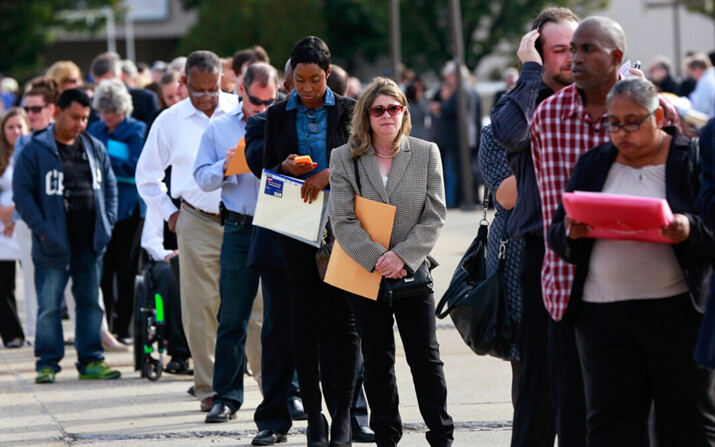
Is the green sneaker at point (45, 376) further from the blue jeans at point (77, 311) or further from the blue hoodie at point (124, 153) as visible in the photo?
the blue hoodie at point (124, 153)

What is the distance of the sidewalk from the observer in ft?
23.1

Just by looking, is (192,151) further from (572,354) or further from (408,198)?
(572,354)

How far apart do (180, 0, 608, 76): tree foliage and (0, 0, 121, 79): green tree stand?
1024cm

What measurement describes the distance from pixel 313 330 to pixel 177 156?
1929 millimetres

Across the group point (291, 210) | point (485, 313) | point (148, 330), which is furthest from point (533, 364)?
point (148, 330)

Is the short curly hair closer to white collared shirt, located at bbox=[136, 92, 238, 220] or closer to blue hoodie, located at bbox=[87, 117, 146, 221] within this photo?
blue hoodie, located at bbox=[87, 117, 146, 221]

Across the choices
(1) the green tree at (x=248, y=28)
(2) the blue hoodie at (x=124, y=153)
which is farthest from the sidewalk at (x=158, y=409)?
(1) the green tree at (x=248, y=28)

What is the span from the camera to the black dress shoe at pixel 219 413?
7383mm

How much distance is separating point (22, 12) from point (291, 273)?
3386 cm

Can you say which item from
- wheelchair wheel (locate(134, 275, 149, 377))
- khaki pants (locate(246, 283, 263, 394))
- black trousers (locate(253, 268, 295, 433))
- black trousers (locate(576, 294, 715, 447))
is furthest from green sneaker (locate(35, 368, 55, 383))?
black trousers (locate(576, 294, 715, 447))

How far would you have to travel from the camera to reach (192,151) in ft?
26.1

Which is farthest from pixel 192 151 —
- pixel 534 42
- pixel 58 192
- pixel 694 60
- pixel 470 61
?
pixel 470 61

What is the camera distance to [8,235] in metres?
11.0

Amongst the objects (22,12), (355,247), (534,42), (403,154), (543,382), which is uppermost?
(22,12)
